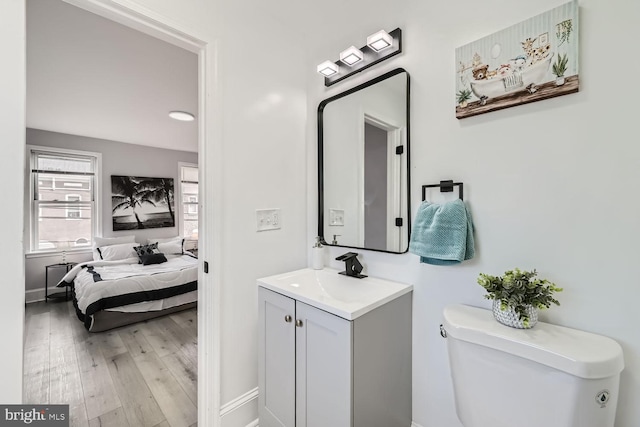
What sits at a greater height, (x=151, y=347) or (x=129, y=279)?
(x=129, y=279)

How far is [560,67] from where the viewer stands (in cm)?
91

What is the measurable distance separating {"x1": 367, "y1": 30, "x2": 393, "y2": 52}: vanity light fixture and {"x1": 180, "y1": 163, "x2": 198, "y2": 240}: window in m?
4.83

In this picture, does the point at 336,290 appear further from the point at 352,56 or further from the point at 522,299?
the point at 352,56

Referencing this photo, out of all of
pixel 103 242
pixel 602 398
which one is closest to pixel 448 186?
pixel 602 398

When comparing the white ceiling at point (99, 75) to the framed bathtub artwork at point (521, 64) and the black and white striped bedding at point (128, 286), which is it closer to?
the black and white striped bedding at point (128, 286)

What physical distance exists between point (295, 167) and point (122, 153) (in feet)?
14.2

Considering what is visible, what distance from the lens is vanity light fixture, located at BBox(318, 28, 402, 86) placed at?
134 centimetres

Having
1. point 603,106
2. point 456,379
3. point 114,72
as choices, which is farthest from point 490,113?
point 114,72

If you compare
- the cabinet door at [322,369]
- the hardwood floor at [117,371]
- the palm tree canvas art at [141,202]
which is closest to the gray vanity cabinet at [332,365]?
the cabinet door at [322,369]

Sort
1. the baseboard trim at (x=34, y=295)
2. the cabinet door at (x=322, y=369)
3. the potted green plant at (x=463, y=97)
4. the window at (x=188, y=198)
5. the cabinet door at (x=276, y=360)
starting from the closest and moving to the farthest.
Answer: the cabinet door at (x=322, y=369) < the potted green plant at (x=463, y=97) < the cabinet door at (x=276, y=360) < the baseboard trim at (x=34, y=295) < the window at (x=188, y=198)

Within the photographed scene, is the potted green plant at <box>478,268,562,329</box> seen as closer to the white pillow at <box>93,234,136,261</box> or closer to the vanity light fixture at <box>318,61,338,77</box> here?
the vanity light fixture at <box>318,61,338,77</box>

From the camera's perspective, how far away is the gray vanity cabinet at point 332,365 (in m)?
1.01

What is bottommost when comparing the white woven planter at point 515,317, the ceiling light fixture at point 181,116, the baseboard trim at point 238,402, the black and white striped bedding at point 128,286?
the baseboard trim at point 238,402

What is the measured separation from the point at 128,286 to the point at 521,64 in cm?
370
